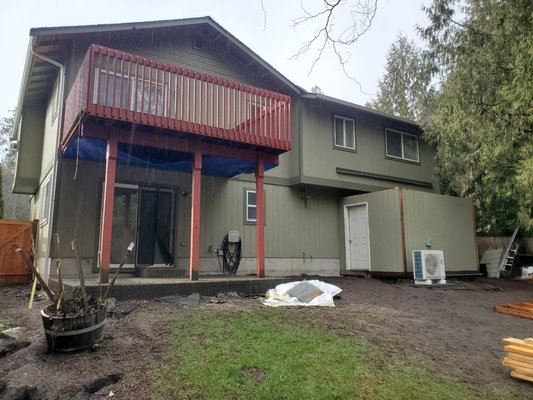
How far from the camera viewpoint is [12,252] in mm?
9625

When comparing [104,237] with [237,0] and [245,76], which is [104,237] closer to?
[237,0]

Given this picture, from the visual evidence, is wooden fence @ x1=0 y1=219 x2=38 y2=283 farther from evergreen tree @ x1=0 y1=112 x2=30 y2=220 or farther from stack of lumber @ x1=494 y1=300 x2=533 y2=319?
evergreen tree @ x1=0 y1=112 x2=30 y2=220

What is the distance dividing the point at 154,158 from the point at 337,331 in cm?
518

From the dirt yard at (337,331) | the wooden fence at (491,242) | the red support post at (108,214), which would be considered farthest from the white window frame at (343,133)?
the red support post at (108,214)

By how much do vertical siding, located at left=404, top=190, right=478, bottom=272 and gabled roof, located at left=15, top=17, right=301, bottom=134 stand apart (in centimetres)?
464

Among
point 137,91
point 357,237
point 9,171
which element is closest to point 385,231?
point 357,237

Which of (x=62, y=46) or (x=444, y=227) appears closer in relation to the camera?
(x=62, y=46)

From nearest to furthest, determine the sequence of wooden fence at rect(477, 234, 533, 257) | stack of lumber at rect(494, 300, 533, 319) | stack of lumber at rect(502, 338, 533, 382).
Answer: stack of lumber at rect(502, 338, 533, 382) < stack of lumber at rect(494, 300, 533, 319) < wooden fence at rect(477, 234, 533, 257)

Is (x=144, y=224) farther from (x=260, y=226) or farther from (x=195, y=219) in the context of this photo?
(x=260, y=226)

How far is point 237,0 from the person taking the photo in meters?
3.62

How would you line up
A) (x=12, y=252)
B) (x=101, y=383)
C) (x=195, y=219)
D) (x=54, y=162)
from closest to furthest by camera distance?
(x=101, y=383) < (x=195, y=219) < (x=54, y=162) < (x=12, y=252)

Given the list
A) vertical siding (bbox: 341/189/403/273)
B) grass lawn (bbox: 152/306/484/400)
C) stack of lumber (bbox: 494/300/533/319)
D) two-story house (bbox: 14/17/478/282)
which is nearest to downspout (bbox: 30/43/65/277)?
two-story house (bbox: 14/17/478/282)

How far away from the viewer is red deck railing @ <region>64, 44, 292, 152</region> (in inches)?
245

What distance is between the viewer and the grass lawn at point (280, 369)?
3.34 m
